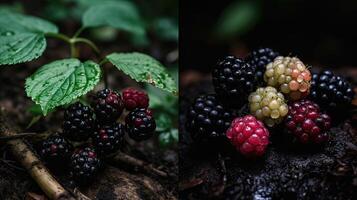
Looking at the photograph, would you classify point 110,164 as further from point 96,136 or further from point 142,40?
point 142,40

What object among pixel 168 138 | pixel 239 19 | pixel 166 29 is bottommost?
pixel 168 138

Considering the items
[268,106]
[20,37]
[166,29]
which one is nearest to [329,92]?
[268,106]

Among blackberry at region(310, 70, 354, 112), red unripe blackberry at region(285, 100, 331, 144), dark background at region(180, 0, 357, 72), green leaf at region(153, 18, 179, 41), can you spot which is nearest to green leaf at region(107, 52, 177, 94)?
red unripe blackberry at region(285, 100, 331, 144)

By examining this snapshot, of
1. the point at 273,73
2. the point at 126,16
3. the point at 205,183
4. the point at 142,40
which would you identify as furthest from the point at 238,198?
the point at 142,40

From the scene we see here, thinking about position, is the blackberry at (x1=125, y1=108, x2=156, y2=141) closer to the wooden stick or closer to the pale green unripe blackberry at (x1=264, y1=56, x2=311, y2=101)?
the wooden stick

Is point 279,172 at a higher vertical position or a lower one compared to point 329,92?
lower

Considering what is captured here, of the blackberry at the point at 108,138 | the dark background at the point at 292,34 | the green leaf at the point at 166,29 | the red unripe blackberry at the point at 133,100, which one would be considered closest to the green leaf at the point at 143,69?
the red unripe blackberry at the point at 133,100

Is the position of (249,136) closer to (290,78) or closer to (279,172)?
(279,172)
